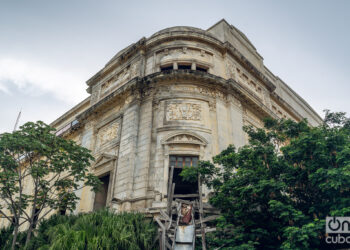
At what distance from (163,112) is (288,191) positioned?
334 inches

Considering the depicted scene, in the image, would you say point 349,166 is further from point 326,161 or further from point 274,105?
point 274,105

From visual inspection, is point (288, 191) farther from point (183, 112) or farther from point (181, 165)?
point (183, 112)

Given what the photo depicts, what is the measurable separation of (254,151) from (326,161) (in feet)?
8.01

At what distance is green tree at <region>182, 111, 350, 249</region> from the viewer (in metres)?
8.39

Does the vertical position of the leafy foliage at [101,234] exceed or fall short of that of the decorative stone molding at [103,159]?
it falls short

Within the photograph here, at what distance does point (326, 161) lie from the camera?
30.1ft

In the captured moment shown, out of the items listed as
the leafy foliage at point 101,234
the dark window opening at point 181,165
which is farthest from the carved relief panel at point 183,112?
the leafy foliage at point 101,234

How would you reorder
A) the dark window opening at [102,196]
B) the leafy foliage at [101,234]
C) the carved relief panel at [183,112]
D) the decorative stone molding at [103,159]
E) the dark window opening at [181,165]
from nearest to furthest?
1. the leafy foliage at [101,234]
2. the dark window opening at [181,165]
3. the carved relief panel at [183,112]
4. the decorative stone molding at [103,159]
5. the dark window opening at [102,196]

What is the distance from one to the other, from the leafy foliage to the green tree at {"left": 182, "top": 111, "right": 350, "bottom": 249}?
2571mm

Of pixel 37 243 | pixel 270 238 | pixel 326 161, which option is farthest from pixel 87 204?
pixel 326 161

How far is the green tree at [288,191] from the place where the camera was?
839cm

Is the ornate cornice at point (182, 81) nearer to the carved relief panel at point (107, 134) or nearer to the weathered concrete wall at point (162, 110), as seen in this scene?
the weathered concrete wall at point (162, 110)

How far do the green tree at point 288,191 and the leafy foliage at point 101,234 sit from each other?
2571mm

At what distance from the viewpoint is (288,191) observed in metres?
10.2
